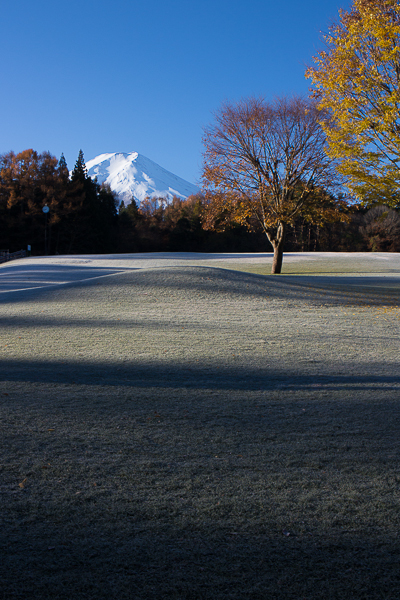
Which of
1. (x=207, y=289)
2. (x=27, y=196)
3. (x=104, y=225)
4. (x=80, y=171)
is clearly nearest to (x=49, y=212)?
(x=27, y=196)

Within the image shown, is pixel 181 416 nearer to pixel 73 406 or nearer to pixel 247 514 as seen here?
pixel 73 406

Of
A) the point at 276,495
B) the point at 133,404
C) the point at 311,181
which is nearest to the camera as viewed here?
the point at 276,495

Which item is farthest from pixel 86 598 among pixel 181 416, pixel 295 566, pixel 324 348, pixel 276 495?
pixel 324 348

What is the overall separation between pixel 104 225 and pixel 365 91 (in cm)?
4654

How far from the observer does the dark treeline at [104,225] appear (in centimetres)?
5062

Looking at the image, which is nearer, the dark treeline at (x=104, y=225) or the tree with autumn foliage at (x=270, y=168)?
the tree with autumn foliage at (x=270, y=168)

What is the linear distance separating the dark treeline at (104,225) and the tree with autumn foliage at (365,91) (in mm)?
31580

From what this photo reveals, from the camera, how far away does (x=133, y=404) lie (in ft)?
15.3

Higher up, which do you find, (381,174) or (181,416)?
(381,174)

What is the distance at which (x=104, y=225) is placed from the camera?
185 feet

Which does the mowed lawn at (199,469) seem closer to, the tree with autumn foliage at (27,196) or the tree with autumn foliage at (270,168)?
the tree with autumn foliage at (270,168)

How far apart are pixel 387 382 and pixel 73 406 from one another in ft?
12.3

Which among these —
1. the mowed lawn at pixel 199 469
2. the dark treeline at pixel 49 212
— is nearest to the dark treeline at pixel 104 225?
the dark treeline at pixel 49 212

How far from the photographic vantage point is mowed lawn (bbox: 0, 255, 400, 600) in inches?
85.9
